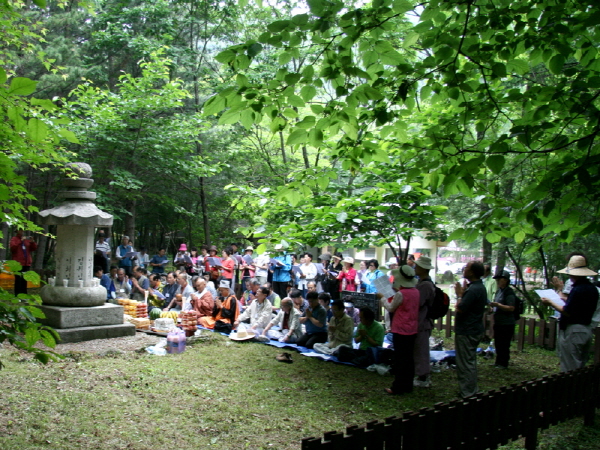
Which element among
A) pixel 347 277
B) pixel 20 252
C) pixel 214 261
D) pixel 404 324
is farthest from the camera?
pixel 214 261

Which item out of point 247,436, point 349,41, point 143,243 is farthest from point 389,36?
point 143,243

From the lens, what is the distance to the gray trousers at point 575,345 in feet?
20.8

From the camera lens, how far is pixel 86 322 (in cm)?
969

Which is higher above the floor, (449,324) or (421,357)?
(421,357)

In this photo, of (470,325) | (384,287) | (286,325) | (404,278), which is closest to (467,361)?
(470,325)

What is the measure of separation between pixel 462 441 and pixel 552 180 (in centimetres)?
225

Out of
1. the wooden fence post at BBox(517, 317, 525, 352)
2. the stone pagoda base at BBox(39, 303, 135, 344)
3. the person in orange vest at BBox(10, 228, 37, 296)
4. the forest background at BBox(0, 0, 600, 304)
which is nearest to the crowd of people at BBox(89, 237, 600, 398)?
the wooden fence post at BBox(517, 317, 525, 352)

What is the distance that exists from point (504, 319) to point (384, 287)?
292 centimetres

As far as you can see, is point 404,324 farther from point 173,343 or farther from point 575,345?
point 173,343

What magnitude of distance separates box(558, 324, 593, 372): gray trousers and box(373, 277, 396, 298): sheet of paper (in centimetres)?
236

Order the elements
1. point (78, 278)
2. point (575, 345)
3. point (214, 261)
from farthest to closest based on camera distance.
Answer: point (214, 261), point (78, 278), point (575, 345)

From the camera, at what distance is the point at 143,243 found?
29.1 m

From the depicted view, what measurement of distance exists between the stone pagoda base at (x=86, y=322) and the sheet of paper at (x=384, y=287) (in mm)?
5716

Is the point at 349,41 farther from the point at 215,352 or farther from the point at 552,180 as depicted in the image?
the point at 215,352
